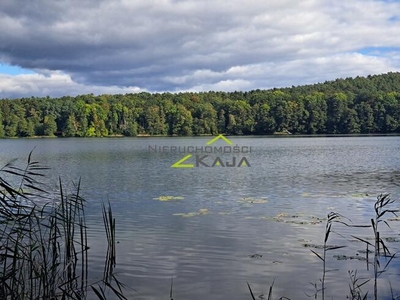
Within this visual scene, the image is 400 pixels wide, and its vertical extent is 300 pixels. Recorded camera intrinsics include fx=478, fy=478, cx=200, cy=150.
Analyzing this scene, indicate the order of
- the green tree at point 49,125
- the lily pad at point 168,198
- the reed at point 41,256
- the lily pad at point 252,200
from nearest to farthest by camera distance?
the reed at point 41,256 → the lily pad at point 252,200 → the lily pad at point 168,198 → the green tree at point 49,125

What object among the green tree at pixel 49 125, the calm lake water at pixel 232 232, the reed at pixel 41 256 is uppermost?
the green tree at pixel 49 125

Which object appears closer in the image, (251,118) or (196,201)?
(196,201)

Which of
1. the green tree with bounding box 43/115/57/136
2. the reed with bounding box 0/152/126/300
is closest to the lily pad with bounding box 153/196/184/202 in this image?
the reed with bounding box 0/152/126/300

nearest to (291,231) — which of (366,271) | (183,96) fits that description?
(366,271)

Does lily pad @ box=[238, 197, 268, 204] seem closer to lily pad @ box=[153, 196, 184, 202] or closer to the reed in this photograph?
lily pad @ box=[153, 196, 184, 202]

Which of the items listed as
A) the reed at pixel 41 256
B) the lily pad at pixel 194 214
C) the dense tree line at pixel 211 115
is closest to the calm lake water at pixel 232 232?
the lily pad at pixel 194 214

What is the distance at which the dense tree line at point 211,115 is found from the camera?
340 ft

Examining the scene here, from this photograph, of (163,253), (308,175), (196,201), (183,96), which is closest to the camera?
(163,253)

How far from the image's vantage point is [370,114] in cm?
10212

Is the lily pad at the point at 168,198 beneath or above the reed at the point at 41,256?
beneath

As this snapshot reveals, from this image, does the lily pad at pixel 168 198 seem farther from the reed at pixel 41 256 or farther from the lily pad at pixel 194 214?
the reed at pixel 41 256

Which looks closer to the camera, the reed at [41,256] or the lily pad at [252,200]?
the reed at [41,256]

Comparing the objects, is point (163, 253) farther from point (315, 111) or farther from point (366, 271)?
point (315, 111)

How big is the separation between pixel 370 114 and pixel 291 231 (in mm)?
97352
